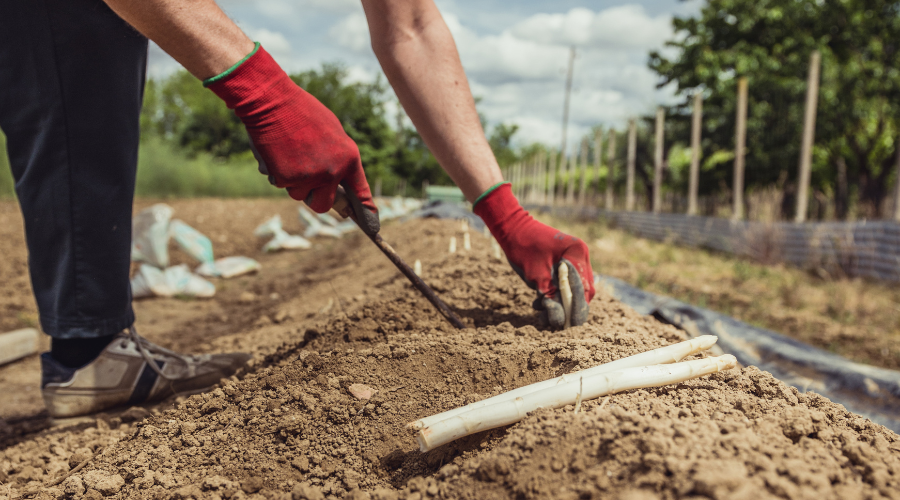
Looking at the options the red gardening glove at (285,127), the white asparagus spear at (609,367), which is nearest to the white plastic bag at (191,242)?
the red gardening glove at (285,127)

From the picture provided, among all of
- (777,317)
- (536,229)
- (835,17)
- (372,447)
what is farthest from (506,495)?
(835,17)

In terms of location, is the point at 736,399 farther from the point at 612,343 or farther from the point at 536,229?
the point at 536,229

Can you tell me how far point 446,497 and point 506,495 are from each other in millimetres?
103

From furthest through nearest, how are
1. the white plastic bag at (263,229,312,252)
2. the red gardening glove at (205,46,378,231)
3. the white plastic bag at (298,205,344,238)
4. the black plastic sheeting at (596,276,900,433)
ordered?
the white plastic bag at (298,205,344,238) → the white plastic bag at (263,229,312,252) → the black plastic sheeting at (596,276,900,433) → the red gardening glove at (205,46,378,231)

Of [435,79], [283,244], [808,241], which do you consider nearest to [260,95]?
[435,79]

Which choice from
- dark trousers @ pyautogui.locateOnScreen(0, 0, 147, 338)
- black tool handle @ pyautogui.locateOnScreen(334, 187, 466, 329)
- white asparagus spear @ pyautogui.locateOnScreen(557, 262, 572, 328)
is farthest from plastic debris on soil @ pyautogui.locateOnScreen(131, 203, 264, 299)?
white asparagus spear @ pyautogui.locateOnScreen(557, 262, 572, 328)

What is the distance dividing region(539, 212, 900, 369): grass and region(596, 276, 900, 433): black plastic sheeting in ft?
3.66

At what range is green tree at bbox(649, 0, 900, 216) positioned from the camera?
15.3 m

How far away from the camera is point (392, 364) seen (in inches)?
49.5

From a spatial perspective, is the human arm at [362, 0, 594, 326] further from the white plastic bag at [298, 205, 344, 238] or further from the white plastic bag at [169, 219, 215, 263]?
the white plastic bag at [298, 205, 344, 238]

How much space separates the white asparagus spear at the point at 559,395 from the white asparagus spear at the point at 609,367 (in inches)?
0.7

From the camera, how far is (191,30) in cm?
113

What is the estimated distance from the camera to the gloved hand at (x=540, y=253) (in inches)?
56.1

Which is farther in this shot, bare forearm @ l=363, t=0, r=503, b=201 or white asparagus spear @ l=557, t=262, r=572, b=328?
bare forearm @ l=363, t=0, r=503, b=201
